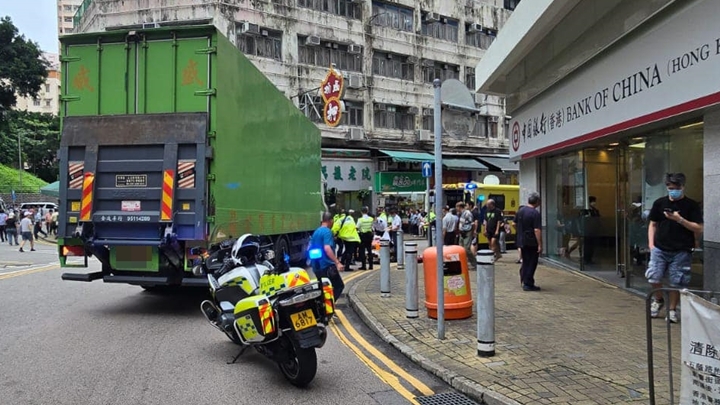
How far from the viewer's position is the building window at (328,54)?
29.7 meters

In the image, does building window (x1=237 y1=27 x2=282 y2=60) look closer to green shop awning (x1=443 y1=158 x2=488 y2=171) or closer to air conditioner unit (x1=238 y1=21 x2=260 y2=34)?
air conditioner unit (x1=238 y1=21 x2=260 y2=34)

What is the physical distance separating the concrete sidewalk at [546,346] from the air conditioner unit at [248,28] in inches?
811

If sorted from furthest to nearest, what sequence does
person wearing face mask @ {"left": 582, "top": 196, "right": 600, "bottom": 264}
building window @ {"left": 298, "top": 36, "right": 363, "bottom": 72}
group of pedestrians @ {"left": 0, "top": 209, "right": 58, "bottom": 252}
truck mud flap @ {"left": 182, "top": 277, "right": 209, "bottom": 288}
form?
building window @ {"left": 298, "top": 36, "right": 363, "bottom": 72} → group of pedestrians @ {"left": 0, "top": 209, "right": 58, "bottom": 252} → person wearing face mask @ {"left": 582, "top": 196, "right": 600, "bottom": 264} → truck mud flap @ {"left": 182, "top": 277, "right": 209, "bottom": 288}

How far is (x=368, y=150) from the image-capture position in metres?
32.2

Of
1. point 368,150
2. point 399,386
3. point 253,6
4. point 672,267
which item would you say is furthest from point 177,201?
point 368,150

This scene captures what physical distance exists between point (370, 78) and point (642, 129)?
79.0 ft

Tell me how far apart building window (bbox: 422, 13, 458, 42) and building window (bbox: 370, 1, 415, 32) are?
1.16 m

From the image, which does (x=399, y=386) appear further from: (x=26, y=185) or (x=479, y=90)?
(x=26, y=185)

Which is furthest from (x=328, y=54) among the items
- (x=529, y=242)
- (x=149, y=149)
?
(x=149, y=149)

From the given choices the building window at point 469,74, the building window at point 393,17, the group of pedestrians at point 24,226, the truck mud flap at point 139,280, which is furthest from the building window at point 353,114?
the truck mud flap at point 139,280

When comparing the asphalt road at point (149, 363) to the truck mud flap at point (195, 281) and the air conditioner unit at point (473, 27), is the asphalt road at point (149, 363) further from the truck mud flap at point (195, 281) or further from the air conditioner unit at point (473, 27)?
the air conditioner unit at point (473, 27)

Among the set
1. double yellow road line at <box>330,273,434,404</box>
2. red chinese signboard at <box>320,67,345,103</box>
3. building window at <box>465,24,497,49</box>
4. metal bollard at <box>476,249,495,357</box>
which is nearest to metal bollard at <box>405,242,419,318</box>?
double yellow road line at <box>330,273,434,404</box>

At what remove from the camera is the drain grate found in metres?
4.86

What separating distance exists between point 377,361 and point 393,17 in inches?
1183
